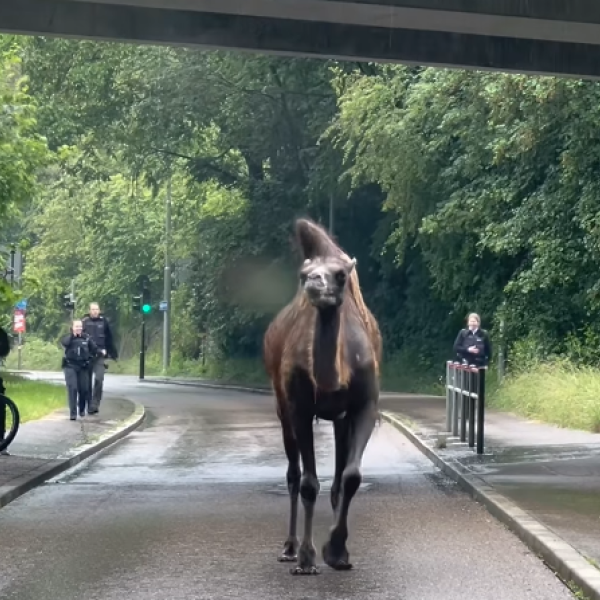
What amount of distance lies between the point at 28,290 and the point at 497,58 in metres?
14.4

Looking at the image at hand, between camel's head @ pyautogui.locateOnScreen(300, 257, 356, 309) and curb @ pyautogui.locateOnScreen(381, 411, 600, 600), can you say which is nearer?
camel's head @ pyautogui.locateOnScreen(300, 257, 356, 309)

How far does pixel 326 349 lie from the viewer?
9.02 meters

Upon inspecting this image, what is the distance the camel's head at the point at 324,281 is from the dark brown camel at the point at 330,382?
2 centimetres

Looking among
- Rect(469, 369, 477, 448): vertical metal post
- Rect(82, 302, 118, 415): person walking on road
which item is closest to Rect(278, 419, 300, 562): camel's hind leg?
Rect(469, 369, 477, 448): vertical metal post

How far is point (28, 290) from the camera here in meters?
28.4

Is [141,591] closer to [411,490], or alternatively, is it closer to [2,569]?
[2,569]

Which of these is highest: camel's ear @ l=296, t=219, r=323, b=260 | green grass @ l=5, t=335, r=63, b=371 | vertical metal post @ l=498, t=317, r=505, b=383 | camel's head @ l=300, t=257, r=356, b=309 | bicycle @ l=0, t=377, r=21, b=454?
camel's ear @ l=296, t=219, r=323, b=260

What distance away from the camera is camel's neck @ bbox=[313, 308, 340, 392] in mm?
8969

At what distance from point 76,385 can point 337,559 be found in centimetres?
1619

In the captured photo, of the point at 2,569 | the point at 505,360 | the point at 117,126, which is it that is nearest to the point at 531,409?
the point at 505,360

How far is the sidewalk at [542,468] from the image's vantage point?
11328mm

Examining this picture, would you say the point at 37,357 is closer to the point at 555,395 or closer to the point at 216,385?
the point at 216,385

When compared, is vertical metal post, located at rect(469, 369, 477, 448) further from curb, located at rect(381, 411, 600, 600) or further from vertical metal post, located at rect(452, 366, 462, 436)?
curb, located at rect(381, 411, 600, 600)

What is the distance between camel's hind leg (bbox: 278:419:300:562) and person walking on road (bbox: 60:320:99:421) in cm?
1500
